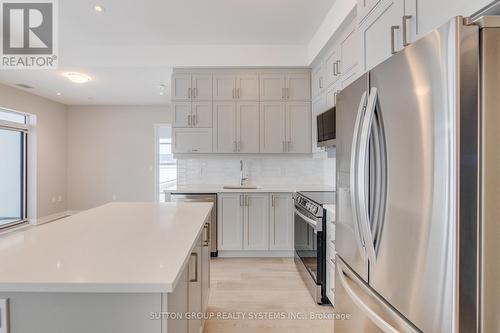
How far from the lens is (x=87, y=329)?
0.94 metres

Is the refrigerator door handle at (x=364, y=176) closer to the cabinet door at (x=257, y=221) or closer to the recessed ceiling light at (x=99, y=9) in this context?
the cabinet door at (x=257, y=221)

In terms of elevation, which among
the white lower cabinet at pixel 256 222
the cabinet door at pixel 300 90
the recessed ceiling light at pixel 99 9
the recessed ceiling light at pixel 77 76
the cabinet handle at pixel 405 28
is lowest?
the white lower cabinet at pixel 256 222

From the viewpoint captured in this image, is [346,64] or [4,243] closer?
[4,243]

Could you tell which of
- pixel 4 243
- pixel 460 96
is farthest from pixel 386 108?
pixel 4 243

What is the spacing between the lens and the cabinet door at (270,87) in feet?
13.2

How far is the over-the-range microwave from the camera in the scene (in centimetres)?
258

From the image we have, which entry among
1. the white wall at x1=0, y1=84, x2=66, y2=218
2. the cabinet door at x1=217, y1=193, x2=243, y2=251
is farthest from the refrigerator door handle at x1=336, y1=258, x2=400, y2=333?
the white wall at x1=0, y1=84, x2=66, y2=218

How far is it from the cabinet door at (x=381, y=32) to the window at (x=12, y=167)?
5.93m

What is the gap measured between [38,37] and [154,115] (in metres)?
3.38

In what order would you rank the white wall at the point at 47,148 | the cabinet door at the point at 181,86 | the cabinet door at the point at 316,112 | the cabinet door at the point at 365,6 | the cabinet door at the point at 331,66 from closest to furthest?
the cabinet door at the point at 365,6, the cabinet door at the point at 331,66, the cabinet door at the point at 316,112, the cabinet door at the point at 181,86, the white wall at the point at 47,148

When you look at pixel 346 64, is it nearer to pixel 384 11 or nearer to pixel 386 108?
pixel 384 11

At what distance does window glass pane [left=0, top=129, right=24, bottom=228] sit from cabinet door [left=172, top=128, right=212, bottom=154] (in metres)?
3.55

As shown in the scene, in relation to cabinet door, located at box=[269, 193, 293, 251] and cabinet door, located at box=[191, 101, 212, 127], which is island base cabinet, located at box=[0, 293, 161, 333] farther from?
cabinet door, located at box=[191, 101, 212, 127]

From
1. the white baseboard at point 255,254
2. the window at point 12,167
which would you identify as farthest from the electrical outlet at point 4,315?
the window at point 12,167
